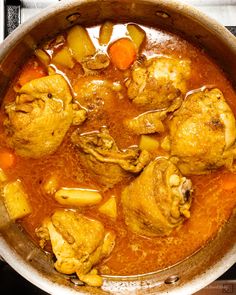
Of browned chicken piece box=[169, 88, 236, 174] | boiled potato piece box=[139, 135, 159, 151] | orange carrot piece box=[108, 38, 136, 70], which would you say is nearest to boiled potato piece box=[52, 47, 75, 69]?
orange carrot piece box=[108, 38, 136, 70]

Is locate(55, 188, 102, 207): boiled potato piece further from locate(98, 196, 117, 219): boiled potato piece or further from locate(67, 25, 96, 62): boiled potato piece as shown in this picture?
locate(67, 25, 96, 62): boiled potato piece

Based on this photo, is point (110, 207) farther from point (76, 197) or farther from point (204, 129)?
point (204, 129)

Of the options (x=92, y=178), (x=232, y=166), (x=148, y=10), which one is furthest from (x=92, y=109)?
(x=232, y=166)

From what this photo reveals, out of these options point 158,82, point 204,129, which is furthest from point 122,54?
point 204,129

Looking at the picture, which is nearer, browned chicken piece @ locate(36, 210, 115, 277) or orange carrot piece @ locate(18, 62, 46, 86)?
browned chicken piece @ locate(36, 210, 115, 277)

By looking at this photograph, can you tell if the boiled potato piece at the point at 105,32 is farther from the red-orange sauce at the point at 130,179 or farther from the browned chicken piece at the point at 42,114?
the browned chicken piece at the point at 42,114

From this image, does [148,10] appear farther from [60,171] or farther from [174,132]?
[60,171]
